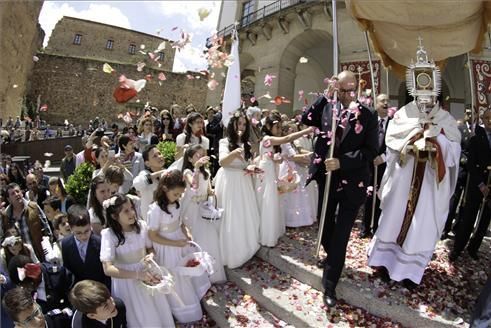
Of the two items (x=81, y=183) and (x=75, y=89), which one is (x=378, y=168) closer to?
(x=81, y=183)

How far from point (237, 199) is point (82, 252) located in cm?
193

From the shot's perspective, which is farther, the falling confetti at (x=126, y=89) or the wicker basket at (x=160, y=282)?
the falling confetti at (x=126, y=89)

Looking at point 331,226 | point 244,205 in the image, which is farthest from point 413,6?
point 244,205

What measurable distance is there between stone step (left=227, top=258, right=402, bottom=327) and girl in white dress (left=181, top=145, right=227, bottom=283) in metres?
0.31

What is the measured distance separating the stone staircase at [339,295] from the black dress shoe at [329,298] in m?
0.05

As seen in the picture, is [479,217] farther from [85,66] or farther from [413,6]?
[85,66]

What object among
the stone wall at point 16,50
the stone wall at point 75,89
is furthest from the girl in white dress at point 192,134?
the stone wall at point 75,89

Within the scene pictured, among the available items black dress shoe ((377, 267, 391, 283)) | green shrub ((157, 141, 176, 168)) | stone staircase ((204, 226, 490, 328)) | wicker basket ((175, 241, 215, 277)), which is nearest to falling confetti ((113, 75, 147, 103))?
green shrub ((157, 141, 176, 168))

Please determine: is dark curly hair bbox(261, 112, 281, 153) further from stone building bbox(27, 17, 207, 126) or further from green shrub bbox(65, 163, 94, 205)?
stone building bbox(27, 17, 207, 126)

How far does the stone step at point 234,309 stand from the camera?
3.85m

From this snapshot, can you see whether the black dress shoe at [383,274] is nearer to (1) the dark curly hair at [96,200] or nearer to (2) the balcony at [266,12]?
(1) the dark curly hair at [96,200]

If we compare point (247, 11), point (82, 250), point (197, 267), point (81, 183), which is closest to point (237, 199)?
point (197, 267)

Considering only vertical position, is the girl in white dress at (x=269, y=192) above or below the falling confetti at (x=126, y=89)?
below

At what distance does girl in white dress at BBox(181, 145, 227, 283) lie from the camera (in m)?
4.56
